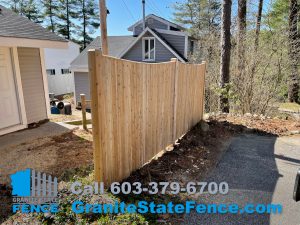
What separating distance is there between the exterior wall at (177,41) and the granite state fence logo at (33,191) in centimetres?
1314

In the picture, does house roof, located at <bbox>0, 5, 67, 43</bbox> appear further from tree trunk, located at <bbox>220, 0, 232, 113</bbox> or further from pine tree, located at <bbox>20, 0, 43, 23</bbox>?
pine tree, located at <bbox>20, 0, 43, 23</bbox>

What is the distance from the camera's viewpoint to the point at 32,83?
6.29 meters

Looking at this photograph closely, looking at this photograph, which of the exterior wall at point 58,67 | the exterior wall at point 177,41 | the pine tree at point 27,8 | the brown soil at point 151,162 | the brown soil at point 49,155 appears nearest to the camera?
the brown soil at point 151,162

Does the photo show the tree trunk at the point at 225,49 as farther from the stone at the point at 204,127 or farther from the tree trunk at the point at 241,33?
the stone at the point at 204,127

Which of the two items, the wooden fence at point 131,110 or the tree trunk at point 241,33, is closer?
the wooden fence at point 131,110

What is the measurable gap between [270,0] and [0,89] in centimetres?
925

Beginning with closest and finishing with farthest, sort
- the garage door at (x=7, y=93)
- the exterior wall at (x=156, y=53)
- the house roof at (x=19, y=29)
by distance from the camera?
the house roof at (x=19, y=29), the garage door at (x=7, y=93), the exterior wall at (x=156, y=53)

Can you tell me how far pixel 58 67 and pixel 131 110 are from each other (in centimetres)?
2006

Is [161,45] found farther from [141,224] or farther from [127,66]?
[141,224]

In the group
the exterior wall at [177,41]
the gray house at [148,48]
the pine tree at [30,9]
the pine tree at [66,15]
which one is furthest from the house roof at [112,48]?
the pine tree at [30,9]

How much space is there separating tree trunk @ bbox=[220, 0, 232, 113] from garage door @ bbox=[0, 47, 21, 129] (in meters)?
6.20

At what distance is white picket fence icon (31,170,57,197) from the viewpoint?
9.62 feet

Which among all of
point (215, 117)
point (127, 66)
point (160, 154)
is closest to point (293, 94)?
point (215, 117)

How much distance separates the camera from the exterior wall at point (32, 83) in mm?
6008
